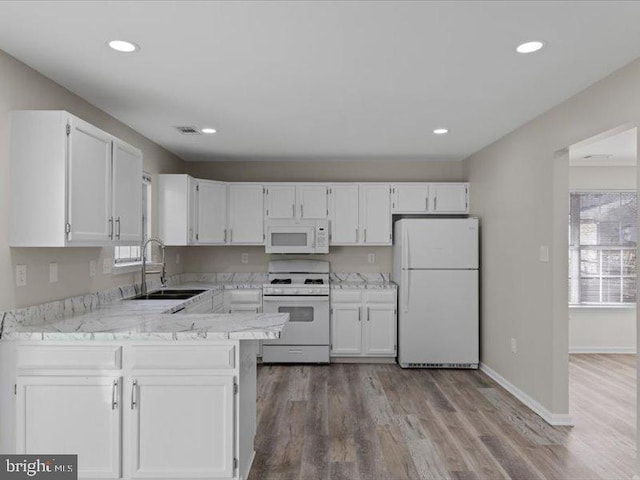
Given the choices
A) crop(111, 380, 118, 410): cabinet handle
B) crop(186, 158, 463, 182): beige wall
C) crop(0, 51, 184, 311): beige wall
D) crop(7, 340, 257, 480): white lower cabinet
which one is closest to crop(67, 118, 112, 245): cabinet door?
crop(0, 51, 184, 311): beige wall

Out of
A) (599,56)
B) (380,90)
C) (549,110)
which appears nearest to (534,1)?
(599,56)

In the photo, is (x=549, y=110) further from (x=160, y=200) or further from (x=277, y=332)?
(x=160, y=200)

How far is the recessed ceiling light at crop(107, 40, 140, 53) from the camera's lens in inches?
87.4

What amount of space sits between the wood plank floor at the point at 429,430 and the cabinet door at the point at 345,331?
375mm

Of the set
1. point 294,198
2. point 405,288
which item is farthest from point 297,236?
point 405,288

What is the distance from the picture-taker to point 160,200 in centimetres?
459

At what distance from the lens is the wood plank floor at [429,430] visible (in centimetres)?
263

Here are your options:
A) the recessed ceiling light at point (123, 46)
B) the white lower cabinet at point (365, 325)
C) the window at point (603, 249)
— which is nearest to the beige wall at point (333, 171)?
the white lower cabinet at point (365, 325)

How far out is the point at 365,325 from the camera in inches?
196

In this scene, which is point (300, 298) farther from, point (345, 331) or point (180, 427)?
point (180, 427)

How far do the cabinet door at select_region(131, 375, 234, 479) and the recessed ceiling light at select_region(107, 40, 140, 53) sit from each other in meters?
1.69

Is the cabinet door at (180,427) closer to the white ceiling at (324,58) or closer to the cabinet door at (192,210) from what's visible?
the white ceiling at (324,58)

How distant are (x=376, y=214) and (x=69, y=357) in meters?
3.67

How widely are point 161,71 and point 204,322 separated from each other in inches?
58.7
